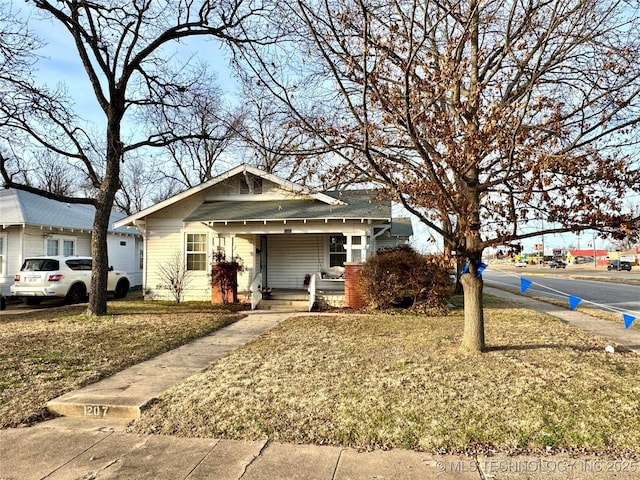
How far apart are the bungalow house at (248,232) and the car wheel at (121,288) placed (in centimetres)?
285

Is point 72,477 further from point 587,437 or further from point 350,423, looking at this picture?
point 587,437

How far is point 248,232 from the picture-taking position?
551 inches

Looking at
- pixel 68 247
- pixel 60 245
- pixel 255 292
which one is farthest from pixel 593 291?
pixel 60 245

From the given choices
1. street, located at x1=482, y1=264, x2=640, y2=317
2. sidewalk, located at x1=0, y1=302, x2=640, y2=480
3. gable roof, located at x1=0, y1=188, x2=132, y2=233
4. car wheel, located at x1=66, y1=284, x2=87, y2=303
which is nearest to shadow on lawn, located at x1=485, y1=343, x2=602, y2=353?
sidewalk, located at x1=0, y1=302, x2=640, y2=480

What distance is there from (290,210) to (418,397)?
33.0 feet

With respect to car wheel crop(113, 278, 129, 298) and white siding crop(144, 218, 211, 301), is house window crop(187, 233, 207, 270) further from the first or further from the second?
car wheel crop(113, 278, 129, 298)

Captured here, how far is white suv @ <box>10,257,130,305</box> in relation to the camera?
14.2m

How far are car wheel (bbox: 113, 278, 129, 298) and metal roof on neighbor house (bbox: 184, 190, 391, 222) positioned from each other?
529 centimetres

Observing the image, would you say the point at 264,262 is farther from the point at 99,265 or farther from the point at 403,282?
the point at 403,282

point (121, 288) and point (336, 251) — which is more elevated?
point (336, 251)

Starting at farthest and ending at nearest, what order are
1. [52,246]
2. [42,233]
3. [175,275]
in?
[52,246] < [42,233] < [175,275]

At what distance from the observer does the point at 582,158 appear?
5.58 meters

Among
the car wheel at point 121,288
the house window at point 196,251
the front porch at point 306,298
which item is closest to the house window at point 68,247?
the car wheel at point 121,288

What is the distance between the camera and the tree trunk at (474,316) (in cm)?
693
